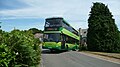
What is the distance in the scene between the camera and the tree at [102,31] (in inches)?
1960

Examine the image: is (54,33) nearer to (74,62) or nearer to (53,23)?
(53,23)

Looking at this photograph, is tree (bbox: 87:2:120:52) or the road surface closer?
the road surface

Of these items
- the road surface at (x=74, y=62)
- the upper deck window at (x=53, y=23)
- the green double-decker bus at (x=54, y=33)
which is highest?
the upper deck window at (x=53, y=23)

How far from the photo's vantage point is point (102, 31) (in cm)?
5106

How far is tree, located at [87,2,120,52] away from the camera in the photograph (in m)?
49.8

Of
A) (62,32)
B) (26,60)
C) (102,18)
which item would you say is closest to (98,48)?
(102,18)

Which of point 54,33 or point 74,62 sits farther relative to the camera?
point 54,33

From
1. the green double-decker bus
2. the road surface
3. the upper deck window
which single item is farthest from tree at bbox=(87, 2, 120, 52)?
the road surface

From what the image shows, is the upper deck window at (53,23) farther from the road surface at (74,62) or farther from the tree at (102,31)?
the tree at (102,31)

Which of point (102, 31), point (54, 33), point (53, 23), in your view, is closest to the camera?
point (54, 33)

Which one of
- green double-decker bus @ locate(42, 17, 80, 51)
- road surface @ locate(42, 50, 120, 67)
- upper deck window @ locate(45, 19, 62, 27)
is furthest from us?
upper deck window @ locate(45, 19, 62, 27)

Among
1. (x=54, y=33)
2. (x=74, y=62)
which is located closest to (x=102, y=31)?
(x=54, y=33)

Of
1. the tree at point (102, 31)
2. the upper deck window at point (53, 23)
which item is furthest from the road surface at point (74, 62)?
the tree at point (102, 31)

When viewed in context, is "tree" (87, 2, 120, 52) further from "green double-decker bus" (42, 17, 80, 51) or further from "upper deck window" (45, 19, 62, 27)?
"upper deck window" (45, 19, 62, 27)
